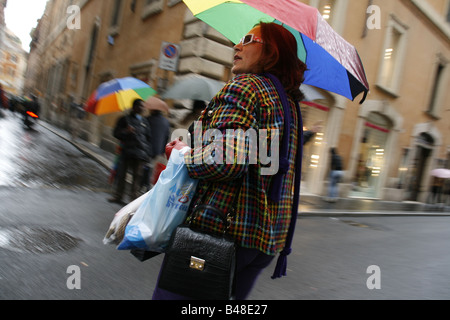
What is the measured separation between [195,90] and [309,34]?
13.5ft

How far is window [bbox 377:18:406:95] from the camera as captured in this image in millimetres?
14294

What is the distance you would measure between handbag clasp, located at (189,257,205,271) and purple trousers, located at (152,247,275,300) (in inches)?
5.8

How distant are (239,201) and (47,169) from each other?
806 centimetres

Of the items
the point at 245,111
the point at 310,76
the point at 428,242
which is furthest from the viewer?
the point at 428,242

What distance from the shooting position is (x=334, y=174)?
11062 millimetres

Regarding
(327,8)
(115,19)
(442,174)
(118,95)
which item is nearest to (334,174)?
(327,8)

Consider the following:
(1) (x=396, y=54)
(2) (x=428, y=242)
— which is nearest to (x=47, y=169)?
(2) (x=428, y=242)

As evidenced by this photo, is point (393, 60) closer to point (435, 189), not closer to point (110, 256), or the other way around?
point (435, 189)

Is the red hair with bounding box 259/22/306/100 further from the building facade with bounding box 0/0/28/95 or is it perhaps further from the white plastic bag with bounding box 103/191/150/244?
the building facade with bounding box 0/0/28/95

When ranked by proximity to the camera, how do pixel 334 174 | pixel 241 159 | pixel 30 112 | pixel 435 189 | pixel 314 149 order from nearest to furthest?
Answer: 1. pixel 241 159
2. pixel 334 174
3. pixel 314 149
4. pixel 30 112
5. pixel 435 189

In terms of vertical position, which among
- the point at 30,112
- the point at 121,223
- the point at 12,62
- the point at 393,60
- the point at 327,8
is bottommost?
the point at 121,223

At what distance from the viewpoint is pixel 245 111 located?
131 centimetres

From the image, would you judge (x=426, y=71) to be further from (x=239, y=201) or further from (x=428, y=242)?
(x=239, y=201)

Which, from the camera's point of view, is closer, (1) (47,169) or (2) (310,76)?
(2) (310,76)
